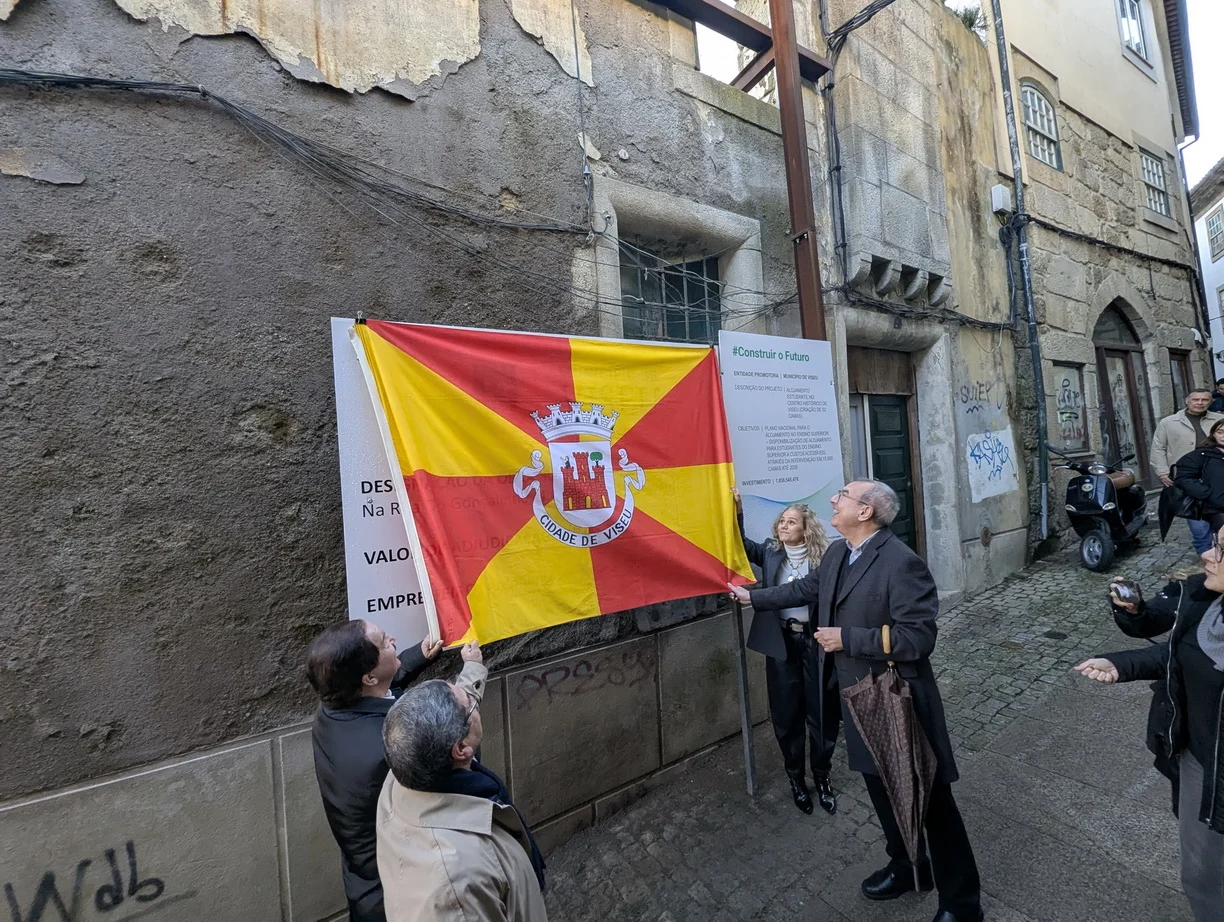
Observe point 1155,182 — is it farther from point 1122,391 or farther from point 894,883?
point 894,883

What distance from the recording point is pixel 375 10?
303cm

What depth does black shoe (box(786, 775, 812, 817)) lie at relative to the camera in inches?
127

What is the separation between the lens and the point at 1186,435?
19.1 ft

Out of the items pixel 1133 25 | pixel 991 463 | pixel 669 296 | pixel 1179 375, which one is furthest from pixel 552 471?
pixel 1133 25

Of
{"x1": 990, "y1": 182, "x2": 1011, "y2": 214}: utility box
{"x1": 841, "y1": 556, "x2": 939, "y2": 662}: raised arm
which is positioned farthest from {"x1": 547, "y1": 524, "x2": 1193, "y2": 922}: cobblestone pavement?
{"x1": 990, "y1": 182, "x2": 1011, "y2": 214}: utility box

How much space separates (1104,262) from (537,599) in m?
9.69

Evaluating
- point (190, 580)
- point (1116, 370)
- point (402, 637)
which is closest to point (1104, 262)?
point (1116, 370)

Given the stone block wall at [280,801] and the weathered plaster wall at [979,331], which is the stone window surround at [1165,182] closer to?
the weathered plaster wall at [979,331]

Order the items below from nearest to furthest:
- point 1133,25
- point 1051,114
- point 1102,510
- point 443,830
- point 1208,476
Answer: point 443,830 → point 1208,476 → point 1102,510 → point 1051,114 → point 1133,25

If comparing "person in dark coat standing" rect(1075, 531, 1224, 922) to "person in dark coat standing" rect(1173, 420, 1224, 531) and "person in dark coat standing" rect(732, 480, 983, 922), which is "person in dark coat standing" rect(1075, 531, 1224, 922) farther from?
"person in dark coat standing" rect(1173, 420, 1224, 531)

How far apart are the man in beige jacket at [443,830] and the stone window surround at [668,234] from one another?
8.67 feet

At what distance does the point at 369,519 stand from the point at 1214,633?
2.85 metres

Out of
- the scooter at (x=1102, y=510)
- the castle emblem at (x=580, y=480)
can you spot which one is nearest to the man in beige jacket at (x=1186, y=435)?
the scooter at (x=1102, y=510)

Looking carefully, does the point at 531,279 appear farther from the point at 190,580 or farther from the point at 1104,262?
the point at 1104,262
